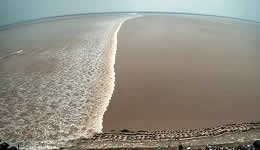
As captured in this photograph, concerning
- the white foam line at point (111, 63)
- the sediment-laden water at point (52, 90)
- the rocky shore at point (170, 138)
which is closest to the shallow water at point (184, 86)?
the white foam line at point (111, 63)

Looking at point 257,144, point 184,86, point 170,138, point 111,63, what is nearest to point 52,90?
point 111,63

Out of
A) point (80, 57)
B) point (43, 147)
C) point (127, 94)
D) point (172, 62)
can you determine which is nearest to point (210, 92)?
point (127, 94)

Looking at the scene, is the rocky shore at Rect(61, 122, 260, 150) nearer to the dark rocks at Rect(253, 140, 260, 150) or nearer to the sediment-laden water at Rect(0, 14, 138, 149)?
the dark rocks at Rect(253, 140, 260, 150)

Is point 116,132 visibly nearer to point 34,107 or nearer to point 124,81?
point 34,107

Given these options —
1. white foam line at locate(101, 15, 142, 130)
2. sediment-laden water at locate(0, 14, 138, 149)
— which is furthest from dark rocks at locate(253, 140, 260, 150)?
white foam line at locate(101, 15, 142, 130)

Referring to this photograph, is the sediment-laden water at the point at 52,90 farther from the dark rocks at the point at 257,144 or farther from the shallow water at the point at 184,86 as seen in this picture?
the dark rocks at the point at 257,144

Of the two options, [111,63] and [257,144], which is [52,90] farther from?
[257,144]

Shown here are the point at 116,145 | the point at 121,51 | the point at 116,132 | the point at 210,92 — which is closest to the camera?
the point at 116,145
